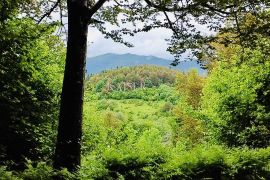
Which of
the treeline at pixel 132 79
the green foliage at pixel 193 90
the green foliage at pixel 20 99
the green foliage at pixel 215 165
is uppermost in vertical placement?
the treeline at pixel 132 79

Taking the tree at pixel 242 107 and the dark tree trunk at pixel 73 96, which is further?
the tree at pixel 242 107

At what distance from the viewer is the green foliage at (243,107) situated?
18.2 meters

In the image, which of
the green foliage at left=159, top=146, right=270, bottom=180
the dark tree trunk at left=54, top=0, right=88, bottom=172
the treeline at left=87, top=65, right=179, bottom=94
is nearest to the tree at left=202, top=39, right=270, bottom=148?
the green foliage at left=159, top=146, right=270, bottom=180

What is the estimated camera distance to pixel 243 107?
1895cm

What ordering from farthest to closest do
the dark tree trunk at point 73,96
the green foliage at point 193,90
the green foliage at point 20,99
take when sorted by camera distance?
the green foliage at point 193,90, the green foliage at point 20,99, the dark tree trunk at point 73,96

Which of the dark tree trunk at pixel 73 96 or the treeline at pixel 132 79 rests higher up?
the treeline at pixel 132 79

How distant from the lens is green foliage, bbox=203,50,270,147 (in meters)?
18.2

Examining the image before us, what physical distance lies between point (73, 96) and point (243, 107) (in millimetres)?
12010

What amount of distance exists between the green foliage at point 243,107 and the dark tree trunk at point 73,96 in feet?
34.8

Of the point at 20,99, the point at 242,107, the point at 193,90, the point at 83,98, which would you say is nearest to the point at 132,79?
the point at 193,90

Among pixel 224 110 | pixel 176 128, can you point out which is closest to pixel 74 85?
pixel 224 110

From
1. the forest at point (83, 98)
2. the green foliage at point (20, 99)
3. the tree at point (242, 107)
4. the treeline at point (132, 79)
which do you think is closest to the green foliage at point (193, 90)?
the tree at point (242, 107)

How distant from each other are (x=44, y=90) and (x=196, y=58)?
5858 mm

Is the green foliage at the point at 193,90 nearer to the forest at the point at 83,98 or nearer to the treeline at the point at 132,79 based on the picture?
the forest at the point at 83,98
